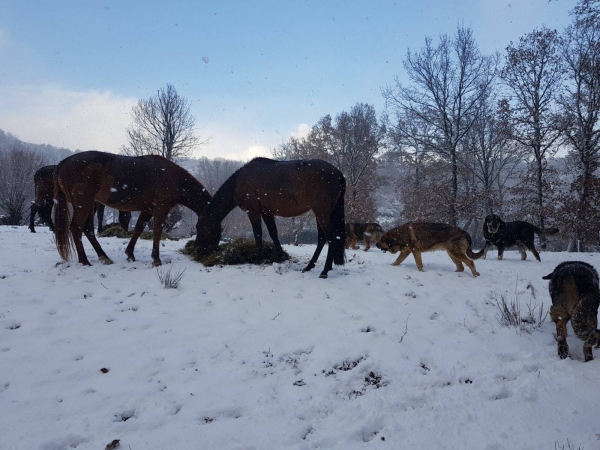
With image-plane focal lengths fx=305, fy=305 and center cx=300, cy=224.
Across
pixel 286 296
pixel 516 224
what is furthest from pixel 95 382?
pixel 516 224

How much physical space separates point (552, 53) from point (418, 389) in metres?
24.2

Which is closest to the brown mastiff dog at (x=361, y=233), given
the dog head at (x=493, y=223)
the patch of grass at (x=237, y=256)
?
the dog head at (x=493, y=223)

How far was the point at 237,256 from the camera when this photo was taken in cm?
671

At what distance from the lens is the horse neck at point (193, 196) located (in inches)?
280

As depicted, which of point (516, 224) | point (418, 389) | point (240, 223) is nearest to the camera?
point (418, 389)

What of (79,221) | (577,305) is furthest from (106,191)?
(577,305)

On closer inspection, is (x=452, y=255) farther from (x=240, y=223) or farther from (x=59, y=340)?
(x=240, y=223)

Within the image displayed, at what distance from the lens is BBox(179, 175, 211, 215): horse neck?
23.3 feet

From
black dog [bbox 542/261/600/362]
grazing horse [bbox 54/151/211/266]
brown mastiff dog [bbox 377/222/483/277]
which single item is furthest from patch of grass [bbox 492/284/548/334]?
grazing horse [bbox 54/151/211/266]

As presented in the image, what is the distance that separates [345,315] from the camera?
13.3 ft

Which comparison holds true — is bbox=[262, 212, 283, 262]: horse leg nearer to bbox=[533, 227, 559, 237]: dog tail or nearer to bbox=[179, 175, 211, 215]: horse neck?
bbox=[179, 175, 211, 215]: horse neck

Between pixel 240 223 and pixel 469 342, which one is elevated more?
pixel 240 223

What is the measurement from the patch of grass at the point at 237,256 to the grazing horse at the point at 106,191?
101 centimetres

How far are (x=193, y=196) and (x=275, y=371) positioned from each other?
205 inches
